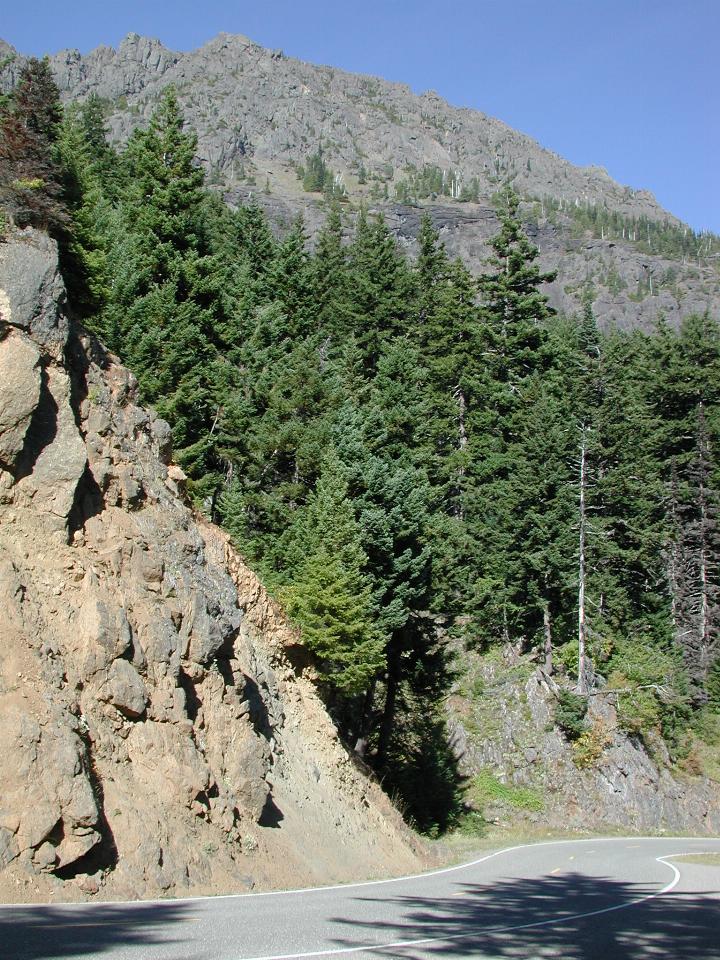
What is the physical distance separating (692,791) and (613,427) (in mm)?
15890

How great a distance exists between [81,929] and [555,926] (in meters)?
5.38

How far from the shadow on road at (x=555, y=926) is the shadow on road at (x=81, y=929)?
194 cm

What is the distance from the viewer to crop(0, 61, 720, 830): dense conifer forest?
22.7 meters

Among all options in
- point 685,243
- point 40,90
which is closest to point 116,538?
point 40,90

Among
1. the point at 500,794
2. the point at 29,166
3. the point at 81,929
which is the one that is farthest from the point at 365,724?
the point at 81,929

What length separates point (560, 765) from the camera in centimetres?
3331

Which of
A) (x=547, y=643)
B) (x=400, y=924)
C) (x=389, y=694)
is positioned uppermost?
(x=547, y=643)

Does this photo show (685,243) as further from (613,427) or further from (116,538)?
(116,538)

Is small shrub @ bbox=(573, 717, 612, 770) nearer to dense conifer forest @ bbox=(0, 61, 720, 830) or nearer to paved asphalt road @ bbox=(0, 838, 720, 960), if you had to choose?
dense conifer forest @ bbox=(0, 61, 720, 830)

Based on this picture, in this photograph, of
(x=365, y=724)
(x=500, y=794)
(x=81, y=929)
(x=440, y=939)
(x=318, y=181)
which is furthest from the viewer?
(x=318, y=181)

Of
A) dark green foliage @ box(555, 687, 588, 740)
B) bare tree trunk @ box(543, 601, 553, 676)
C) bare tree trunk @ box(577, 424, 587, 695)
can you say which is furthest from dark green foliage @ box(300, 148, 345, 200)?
dark green foliage @ box(555, 687, 588, 740)

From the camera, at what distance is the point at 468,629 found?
36094 millimetres

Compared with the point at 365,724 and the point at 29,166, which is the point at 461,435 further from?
the point at 29,166

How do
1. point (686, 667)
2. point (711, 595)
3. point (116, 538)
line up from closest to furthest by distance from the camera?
point (116, 538) < point (686, 667) < point (711, 595)
